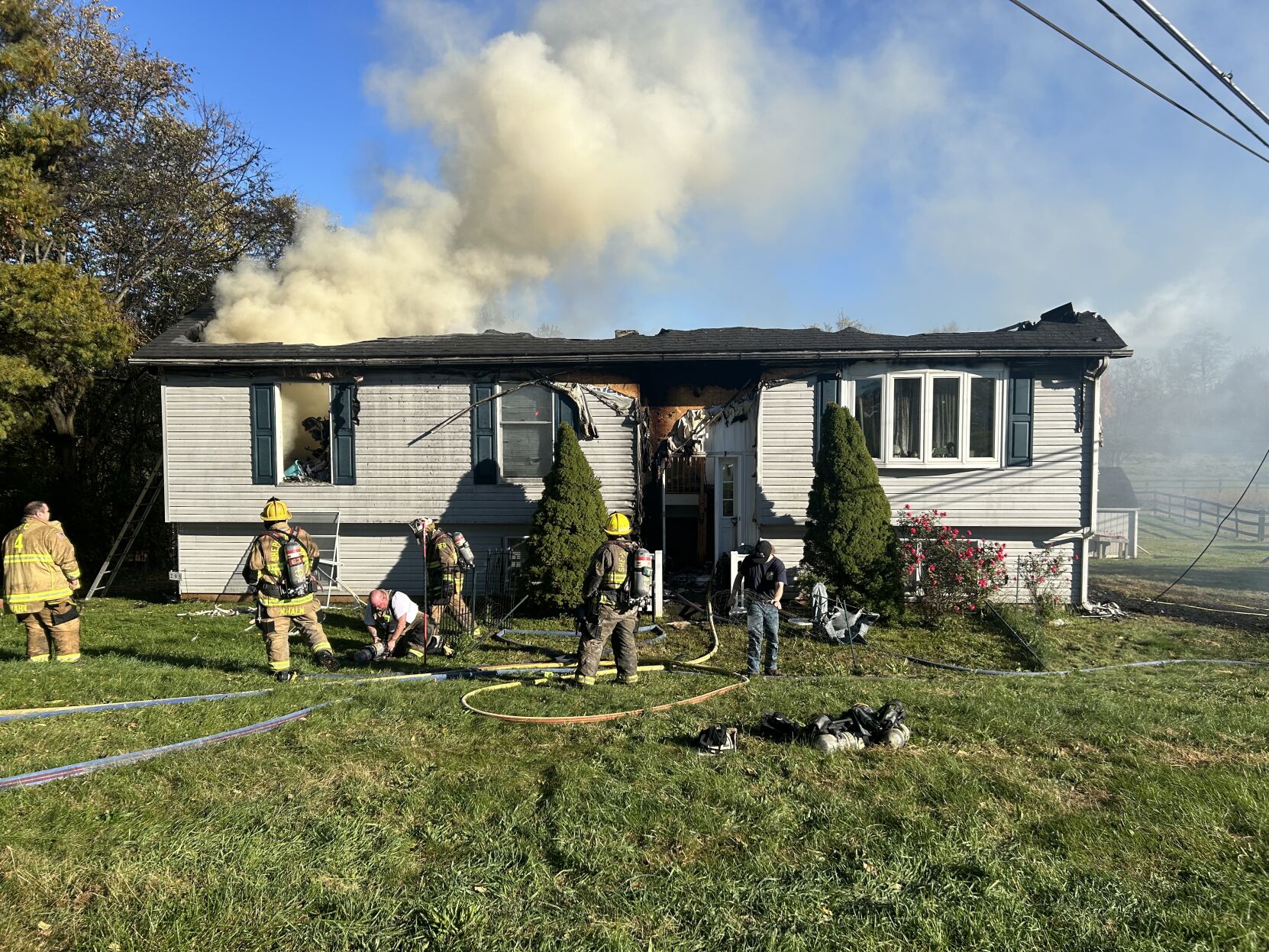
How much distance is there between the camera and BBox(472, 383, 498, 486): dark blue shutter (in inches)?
435

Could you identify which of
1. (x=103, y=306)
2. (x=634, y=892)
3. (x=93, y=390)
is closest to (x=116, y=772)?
(x=634, y=892)

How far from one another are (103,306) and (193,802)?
11.0 meters

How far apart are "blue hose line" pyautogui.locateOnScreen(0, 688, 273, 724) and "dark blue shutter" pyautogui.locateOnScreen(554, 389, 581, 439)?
19.8 ft

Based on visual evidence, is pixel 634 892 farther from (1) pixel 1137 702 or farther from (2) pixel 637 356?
(2) pixel 637 356

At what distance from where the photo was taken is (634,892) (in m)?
3.03

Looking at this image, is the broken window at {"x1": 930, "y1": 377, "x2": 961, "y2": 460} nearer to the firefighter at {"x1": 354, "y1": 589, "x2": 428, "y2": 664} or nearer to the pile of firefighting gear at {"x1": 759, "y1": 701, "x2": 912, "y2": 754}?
the pile of firefighting gear at {"x1": 759, "y1": 701, "x2": 912, "y2": 754}

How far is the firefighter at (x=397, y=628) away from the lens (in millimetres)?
7703

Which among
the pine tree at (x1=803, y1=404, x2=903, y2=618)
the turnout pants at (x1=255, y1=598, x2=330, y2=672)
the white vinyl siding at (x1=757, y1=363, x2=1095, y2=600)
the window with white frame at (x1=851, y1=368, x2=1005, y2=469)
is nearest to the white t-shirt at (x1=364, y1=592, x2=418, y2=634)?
the turnout pants at (x1=255, y1=598, x2=330, y2=672)

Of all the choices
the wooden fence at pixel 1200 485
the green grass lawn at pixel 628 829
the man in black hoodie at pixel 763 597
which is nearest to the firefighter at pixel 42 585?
the green grass lawn at pixel 628 829

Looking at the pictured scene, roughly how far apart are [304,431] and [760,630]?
350 inches

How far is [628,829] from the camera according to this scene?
11.8 feet

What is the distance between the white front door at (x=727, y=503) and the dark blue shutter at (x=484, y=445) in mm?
3991

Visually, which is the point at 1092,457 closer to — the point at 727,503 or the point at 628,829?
the point at 727,503

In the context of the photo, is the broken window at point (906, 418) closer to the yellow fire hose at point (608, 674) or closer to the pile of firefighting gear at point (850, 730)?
the yellow fire hose at point (608, 674)
